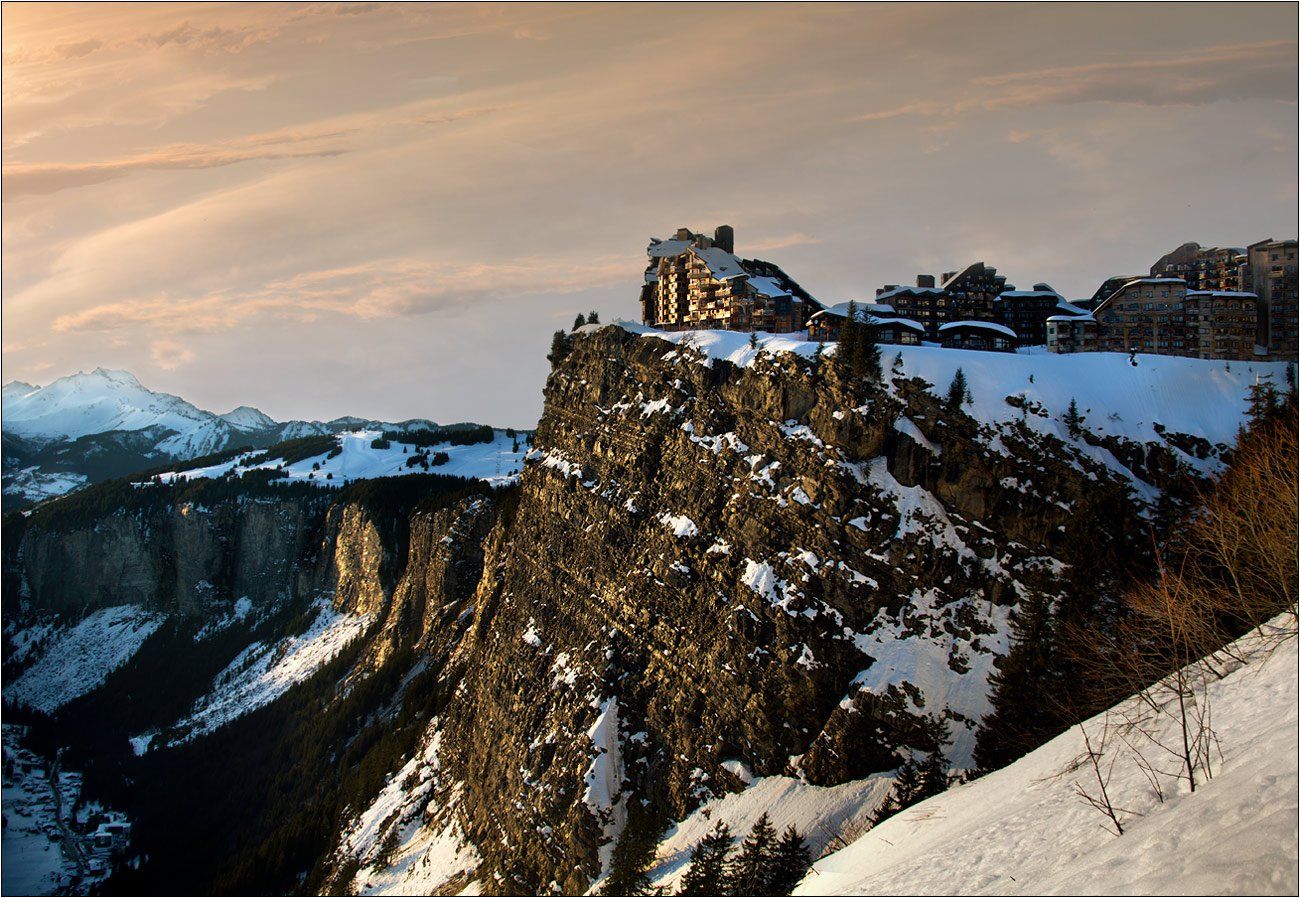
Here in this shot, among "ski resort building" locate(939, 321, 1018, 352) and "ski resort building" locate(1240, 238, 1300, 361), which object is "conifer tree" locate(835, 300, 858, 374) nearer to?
"ski resort building" locate(939, 321, 1018, 352)

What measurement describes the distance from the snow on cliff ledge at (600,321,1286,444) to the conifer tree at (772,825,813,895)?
33.2 metres

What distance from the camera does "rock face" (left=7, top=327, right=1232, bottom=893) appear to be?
5478 cm

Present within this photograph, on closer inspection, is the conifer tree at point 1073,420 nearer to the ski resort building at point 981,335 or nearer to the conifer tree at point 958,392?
the conifer tree at point 958,392

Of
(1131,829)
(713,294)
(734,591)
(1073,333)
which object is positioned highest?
(713,294)

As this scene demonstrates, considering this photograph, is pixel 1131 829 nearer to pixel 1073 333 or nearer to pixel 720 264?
pixel 1073 333

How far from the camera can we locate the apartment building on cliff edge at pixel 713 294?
290ft

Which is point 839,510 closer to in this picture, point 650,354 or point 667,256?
point 650,354

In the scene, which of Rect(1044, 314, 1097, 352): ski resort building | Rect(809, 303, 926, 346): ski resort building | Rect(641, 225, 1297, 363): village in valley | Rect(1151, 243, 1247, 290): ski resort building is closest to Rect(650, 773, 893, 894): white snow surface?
Rect(641, 225, 1297, 363): village in valley

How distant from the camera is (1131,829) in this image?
17.1 metres

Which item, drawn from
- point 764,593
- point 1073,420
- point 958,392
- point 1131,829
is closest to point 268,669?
point 764,593

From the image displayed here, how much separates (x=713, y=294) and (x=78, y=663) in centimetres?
17970

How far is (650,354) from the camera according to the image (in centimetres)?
7675

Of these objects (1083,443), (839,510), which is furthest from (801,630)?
(1083,443)

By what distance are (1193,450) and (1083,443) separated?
801 centimetres
